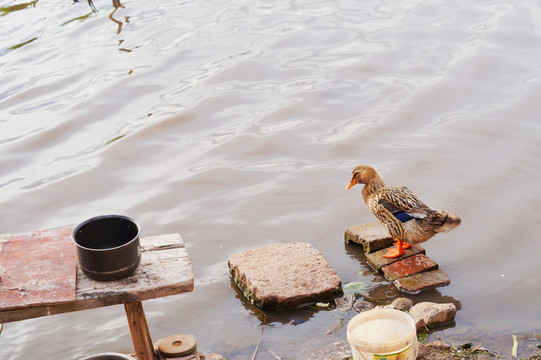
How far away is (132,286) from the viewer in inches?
118

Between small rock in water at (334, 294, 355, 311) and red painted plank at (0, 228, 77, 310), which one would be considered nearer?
red painted plank at (0, 228, 77, 310)

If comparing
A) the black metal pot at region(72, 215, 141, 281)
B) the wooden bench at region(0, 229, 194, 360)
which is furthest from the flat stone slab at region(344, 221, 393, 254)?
the black metal pot at region(72, 215, 141, 281)

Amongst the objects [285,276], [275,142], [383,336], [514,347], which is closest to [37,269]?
[383,336]

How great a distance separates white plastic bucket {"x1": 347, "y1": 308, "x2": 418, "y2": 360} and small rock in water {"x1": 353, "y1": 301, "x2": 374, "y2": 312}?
93cm

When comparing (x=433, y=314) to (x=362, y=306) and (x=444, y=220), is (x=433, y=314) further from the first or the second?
(x=444, y=220)

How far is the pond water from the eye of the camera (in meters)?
4.59

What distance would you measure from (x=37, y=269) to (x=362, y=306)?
224 centimetres

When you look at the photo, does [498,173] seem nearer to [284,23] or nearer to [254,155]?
[254,155]

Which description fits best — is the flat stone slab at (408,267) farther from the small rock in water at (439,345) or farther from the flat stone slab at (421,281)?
the small rock in water at (439,345)

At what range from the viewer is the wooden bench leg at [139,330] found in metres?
3.32

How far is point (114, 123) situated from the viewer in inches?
312

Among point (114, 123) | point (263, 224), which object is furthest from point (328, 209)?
point (114, 123)

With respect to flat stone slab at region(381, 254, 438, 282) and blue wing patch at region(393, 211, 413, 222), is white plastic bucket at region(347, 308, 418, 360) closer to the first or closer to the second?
flat stone slab at region(381, 254, 438, 282)

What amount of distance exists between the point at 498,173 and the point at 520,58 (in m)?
3.13
